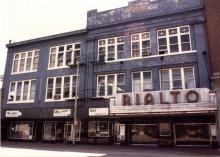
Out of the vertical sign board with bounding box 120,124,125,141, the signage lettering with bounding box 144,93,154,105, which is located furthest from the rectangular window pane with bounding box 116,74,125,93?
the signage lettering with bounding box 144,93,154,105

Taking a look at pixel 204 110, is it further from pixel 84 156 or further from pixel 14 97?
pixel 14 97

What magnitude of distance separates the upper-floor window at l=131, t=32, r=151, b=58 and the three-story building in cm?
9

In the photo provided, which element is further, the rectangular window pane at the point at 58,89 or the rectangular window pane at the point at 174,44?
the rectangular window pane at the point at 58,89

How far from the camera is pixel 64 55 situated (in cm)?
2650

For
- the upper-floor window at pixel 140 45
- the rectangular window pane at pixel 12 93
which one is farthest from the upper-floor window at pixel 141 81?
the rectangular window pane at pixel 12 93

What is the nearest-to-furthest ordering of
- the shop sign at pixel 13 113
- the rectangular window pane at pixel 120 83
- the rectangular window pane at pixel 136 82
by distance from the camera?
1. the rectangular window pane at pixel 136 82
2. the rectangular window pane at pixel 120 83
3. the shop sign at pixel 13 113

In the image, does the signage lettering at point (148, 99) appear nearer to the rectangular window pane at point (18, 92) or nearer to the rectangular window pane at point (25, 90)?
the rectangular window pane at point (25, 90)

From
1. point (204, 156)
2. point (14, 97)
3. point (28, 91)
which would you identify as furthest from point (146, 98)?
point (14, 97)

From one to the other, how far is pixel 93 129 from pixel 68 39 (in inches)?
399

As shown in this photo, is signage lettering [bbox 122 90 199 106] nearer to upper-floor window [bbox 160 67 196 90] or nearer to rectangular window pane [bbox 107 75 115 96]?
upper-floor window [bbox 160 67 196 90]

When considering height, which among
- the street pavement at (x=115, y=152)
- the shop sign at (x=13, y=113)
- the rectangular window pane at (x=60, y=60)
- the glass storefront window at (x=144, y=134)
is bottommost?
the street pavement at (x=115, y=152)

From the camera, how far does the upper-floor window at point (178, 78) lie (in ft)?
67.3

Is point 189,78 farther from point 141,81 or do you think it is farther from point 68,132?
point 68,132

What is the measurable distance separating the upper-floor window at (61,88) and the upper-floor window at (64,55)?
1.48 metres
